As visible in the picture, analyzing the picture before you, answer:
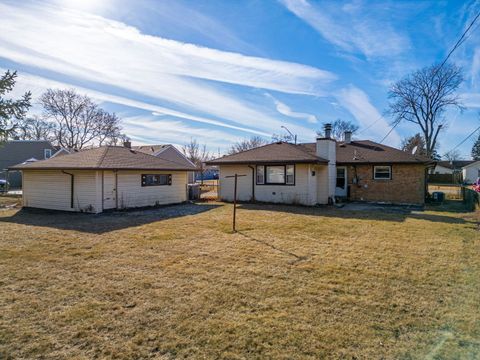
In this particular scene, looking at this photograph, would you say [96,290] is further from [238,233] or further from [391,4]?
[391,4]

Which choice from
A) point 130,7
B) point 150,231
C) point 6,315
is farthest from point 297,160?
point 6,315

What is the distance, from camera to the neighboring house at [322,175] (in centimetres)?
1506

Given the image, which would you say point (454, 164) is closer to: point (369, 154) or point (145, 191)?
point (369, 154)

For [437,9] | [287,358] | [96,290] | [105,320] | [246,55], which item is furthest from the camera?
[246,55]

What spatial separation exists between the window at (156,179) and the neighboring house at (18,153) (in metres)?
23.8

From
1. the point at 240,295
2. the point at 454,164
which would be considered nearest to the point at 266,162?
the point at 240,295

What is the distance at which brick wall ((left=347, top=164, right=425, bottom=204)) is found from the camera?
15.9 m

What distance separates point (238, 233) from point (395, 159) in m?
12.0

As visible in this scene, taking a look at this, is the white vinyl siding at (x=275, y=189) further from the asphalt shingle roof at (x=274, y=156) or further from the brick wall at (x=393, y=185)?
the brick wall at (x=393, y=185)

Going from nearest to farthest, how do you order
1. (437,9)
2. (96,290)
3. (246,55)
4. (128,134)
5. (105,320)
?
(105,320)
(96,290)
(437,9)
(246,55)
(128,134)

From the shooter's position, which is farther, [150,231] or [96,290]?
[150,231]

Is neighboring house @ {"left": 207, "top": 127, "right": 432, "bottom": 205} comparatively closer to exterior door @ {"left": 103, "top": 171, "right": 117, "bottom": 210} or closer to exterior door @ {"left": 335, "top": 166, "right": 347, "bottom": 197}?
exterior door @ {"left": 335, "top": 166, "right": 347, "bottom": 197}

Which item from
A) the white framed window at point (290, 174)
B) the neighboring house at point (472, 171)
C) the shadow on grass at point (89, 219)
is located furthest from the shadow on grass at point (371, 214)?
the neighboring house at point (472, 171)

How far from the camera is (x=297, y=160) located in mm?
14359
